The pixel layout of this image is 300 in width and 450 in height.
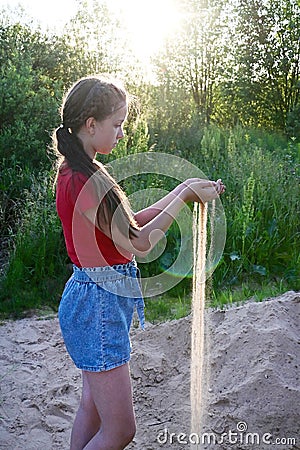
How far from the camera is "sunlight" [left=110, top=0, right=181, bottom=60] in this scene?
7.99 m

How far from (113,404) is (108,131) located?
891 millimetres

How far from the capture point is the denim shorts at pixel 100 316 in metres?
2.01

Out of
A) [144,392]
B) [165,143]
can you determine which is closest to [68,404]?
[144,392]

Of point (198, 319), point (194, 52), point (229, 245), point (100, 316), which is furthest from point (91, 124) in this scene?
point (194, 52)

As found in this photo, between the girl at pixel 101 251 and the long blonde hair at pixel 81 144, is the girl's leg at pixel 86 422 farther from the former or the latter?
the long blonde hair at pixel 81 144

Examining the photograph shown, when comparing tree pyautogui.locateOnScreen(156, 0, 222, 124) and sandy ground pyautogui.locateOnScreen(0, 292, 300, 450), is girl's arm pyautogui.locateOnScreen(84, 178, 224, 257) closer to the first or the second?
sandy ground pyautogui.locateOnScreen(0, 292, 300, 450)

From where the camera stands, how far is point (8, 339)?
407 cm

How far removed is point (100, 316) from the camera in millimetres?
2002

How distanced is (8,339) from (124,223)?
241 centimetres

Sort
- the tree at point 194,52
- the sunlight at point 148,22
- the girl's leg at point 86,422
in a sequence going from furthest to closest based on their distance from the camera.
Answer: the tree at point 194,52 < the sunlight at point 148,22 < the girl's leg at point 86,422

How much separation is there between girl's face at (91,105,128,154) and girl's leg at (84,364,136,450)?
0.74 m

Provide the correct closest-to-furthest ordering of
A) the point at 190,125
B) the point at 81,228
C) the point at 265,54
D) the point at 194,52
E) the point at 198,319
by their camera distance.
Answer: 1. the point at 81,228
2. the point at 198,319
3. the point at 190,125
4. the point at 194,52
5. the point at 265,54

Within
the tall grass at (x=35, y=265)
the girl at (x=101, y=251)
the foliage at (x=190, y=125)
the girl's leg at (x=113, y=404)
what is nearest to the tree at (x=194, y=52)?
the foliage at (x=190, y=125)

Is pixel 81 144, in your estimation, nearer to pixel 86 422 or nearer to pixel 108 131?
pixel 108 131
